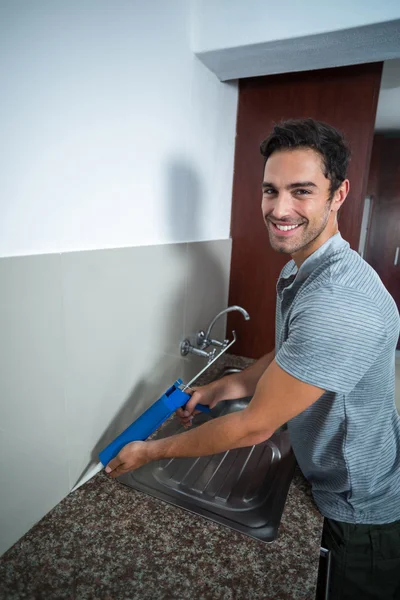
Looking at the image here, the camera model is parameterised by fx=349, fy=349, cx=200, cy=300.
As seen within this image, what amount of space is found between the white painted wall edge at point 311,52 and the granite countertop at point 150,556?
1.27 m

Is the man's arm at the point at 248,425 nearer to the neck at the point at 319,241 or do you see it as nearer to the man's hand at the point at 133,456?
the man's hand at the point at 133,456

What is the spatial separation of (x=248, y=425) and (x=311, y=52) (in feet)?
3.77

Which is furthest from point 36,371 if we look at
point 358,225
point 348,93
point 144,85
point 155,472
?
point 348,93

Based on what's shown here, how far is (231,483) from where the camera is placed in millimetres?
956

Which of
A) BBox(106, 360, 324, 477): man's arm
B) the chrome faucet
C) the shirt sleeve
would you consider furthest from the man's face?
the chrome faucet

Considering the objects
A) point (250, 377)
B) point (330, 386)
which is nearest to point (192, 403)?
point (250, 377)

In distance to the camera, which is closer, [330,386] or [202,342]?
[330,386]

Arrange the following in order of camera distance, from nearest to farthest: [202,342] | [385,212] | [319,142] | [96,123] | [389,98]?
[96,123] → [319,142] → [202,342] → [389,98] → [385,212]

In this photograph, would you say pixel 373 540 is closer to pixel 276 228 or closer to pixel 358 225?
pixel 276 228

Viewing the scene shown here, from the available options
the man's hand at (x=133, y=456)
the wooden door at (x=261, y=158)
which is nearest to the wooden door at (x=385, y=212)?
the wooden door at (x=261, y=158)

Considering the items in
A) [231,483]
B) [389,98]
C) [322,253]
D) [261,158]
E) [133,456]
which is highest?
[389,98]

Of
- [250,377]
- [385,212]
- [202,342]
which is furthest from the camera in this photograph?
[385,212]

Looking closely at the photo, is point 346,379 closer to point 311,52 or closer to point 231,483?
point 231,483

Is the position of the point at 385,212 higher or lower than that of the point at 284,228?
higher
